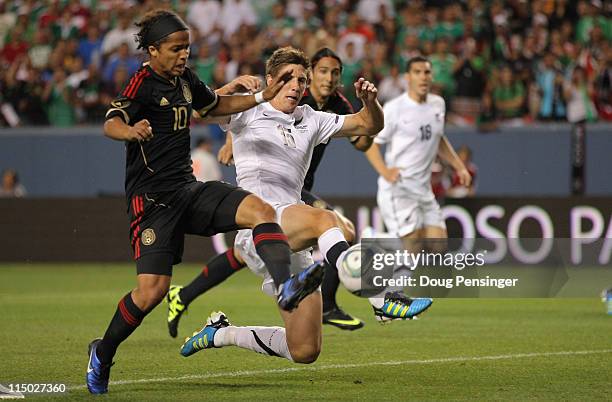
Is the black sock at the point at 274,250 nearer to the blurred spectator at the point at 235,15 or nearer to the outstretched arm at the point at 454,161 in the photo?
the outstretched arm at the point at 454,161

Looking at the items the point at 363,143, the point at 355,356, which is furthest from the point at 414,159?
the point at 355,356

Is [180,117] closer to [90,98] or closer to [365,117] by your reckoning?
[365,117]

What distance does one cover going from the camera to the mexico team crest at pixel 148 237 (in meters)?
6.47

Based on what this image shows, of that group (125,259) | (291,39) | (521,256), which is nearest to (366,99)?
(521,256)

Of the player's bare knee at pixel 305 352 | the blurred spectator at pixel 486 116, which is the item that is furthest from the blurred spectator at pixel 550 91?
the player's bare knee at pixel 305 352

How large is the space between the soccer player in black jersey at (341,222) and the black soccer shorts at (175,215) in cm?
255

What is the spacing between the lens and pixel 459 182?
17.9 meters

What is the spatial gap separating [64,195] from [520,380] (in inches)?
544

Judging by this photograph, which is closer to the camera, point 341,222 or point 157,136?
point 157,136

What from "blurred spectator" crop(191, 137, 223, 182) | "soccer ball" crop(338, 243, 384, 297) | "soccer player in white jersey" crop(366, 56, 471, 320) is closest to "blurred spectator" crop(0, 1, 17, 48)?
"blurred spectator" crop(191, 137, 223, 182)

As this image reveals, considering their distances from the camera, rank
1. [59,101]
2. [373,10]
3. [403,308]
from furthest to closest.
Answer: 1. [373,10]
2. [59,101]
3. [403,308]

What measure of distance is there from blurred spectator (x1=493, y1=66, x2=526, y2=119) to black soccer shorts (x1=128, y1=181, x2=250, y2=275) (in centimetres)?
1201

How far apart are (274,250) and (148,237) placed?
0.74 meters

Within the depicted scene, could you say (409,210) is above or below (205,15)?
below
